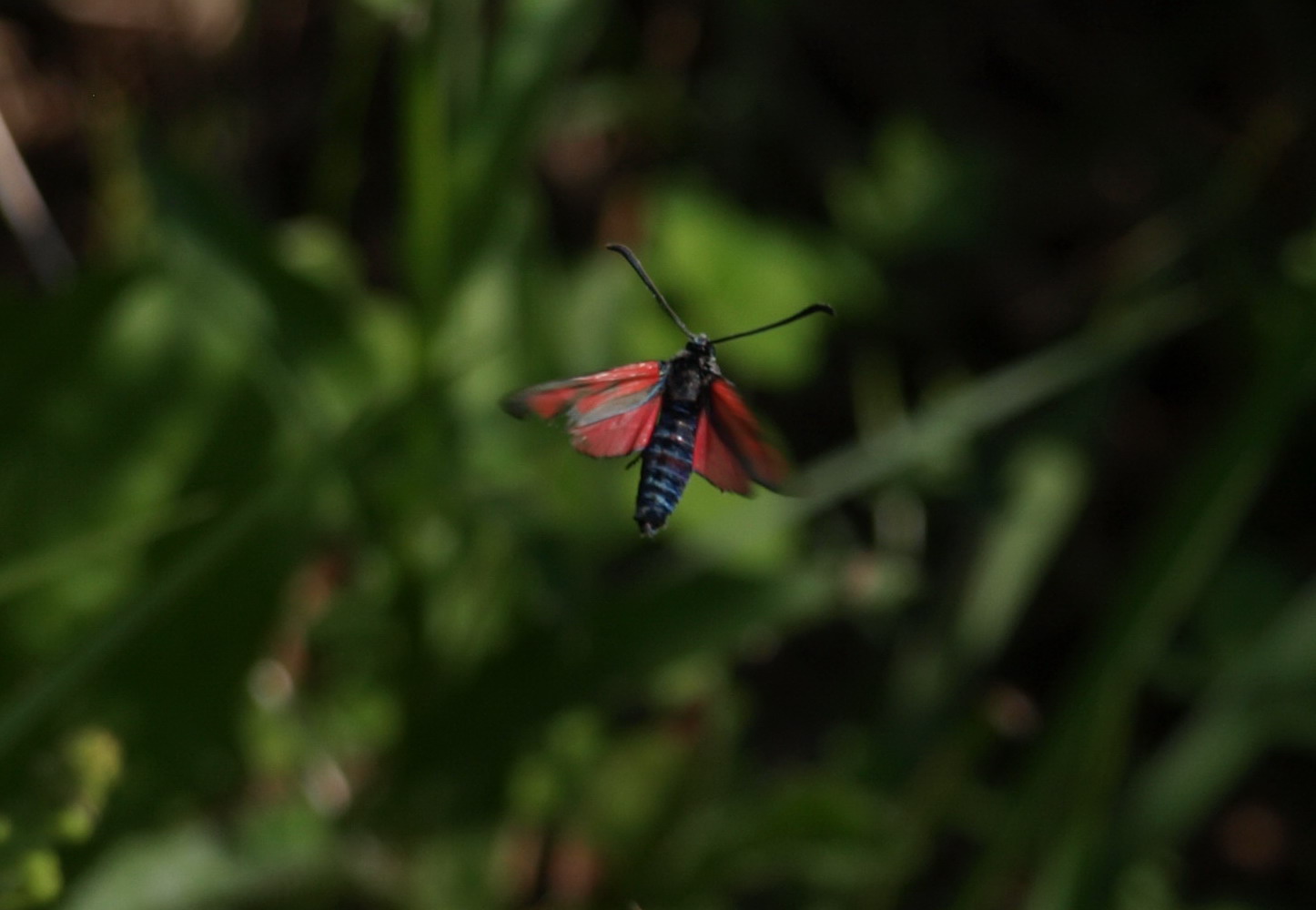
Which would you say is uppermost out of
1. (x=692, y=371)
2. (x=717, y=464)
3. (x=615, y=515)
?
(x=615, y=515)

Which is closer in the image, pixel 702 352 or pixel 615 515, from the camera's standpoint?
pixel 702 352

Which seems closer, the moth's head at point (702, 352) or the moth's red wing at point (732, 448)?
the moth's red wing at point (732, 448)

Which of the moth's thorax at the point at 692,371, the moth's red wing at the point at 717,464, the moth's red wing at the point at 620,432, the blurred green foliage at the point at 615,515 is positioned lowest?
the moth's red wing at the point at 717,464

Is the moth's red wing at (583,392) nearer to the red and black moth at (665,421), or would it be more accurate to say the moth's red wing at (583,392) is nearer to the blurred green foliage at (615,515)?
the red and black moth at (665,421)

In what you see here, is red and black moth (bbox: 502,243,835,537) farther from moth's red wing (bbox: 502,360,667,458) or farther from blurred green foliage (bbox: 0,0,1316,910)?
blurred green foliage (bbox: 0,0,1316,910)

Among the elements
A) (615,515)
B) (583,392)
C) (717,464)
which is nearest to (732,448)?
(717,464)

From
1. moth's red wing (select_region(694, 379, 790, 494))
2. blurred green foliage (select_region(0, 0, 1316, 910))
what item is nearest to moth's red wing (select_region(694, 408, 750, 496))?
moth's red wing (select_region(694, 379, 790, 494))

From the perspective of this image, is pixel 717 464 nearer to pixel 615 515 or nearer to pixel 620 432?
pixel 620 432

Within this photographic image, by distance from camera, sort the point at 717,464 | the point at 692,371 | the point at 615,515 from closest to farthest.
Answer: the point at 717,464
the point at 692,371
the point at 615,515

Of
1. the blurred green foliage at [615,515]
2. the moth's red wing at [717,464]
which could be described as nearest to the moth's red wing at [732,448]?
the moth's red wing at [717,464]

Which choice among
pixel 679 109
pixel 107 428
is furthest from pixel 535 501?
pixel 679 109
